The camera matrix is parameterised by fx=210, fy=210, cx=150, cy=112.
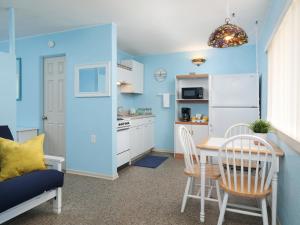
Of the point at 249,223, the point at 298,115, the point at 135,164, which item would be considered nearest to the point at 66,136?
the point at 135,164

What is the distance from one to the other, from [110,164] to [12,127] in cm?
152

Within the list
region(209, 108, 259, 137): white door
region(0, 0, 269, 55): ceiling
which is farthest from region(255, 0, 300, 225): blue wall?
region(209, 108, 259, 137): white door

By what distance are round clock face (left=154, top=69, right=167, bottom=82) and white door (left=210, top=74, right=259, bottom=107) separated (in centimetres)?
152

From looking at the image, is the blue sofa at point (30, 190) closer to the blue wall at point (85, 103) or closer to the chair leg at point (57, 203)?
the chair leg at point (57, 203)

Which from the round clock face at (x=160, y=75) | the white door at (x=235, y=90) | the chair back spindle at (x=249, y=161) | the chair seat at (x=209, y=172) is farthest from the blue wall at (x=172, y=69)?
the chair back spindle at (x=249, y=161)

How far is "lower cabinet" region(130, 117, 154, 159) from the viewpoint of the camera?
4402mm

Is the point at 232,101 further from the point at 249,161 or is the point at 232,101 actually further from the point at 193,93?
the point at 249,161

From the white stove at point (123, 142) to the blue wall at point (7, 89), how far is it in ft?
5.28

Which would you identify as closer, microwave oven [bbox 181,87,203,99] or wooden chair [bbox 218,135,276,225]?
wooden chair [bbox 218,135,276,225]

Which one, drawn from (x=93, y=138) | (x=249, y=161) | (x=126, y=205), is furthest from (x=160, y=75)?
(x=249, y=161)

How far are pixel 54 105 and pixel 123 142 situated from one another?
149 cm

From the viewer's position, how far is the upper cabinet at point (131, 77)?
4625mm

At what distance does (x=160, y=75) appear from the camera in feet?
18.0

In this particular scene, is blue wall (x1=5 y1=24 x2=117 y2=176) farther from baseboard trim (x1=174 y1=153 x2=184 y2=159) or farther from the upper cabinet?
baseboard trim (x1=174 y1=153 x2=184 y2=159)
